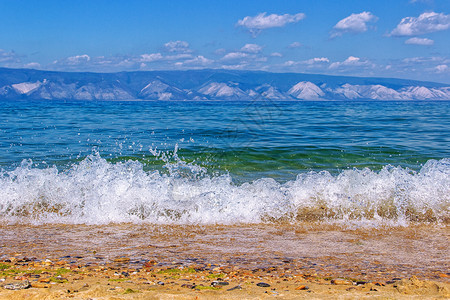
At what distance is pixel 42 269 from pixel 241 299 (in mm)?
2178

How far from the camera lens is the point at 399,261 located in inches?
181

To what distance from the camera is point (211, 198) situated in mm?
7320

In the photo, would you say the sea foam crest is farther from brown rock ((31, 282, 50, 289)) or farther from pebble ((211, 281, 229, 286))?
brown rock ((31, 282, 50, 289))

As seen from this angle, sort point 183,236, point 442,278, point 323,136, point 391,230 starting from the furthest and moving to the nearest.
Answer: point 323,136, point 391,230, point 183,236, point 442,278

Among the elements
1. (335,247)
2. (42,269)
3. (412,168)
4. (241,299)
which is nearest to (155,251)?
(42,269)

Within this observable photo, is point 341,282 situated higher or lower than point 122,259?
higher

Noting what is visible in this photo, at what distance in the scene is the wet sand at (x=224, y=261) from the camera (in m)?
3.46

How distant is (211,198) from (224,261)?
2.85 m

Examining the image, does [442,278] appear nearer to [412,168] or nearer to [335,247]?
[335,247]

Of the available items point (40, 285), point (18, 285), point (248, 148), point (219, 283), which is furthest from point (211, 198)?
point (248, 148)

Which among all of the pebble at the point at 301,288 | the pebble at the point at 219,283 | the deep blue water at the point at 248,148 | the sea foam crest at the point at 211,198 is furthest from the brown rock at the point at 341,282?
the deep blue water at the point at 248,148

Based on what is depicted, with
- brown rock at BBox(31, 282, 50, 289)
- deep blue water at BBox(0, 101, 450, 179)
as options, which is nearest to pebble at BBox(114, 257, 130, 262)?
brown rock at BBox(31, 282, 50, 289)

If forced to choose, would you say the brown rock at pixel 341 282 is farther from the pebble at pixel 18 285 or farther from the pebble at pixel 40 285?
the pebble at pixel 18 285

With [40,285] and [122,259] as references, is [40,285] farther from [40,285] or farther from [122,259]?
[122,259]
